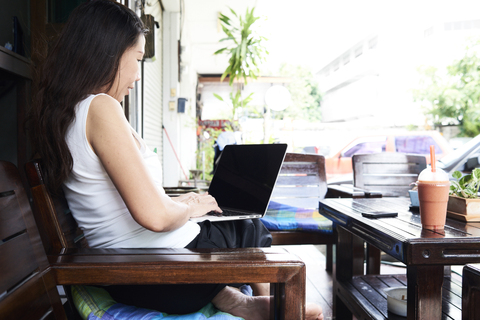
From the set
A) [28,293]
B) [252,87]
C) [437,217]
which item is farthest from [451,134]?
[28,293]

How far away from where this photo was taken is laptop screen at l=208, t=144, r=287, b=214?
1.31m

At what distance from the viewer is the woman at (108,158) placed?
854 millimetres

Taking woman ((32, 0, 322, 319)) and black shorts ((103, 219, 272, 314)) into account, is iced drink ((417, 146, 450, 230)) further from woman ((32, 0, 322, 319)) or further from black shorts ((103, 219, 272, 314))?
black shorts ((103, 219, 272, 314))

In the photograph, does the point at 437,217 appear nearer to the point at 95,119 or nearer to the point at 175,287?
the point at 175,287

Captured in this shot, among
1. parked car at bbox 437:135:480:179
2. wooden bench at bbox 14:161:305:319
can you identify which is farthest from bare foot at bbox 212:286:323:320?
parked car at bbox 437:135:480:179

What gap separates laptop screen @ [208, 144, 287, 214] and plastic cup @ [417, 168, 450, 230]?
464 millimetres

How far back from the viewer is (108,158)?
846 mm

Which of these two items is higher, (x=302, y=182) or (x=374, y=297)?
(x=302, y=182)

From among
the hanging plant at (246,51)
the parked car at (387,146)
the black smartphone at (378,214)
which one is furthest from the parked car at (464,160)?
the black smartphone at (378,214)

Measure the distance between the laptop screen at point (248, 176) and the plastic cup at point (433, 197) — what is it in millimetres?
464

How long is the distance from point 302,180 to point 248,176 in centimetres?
124

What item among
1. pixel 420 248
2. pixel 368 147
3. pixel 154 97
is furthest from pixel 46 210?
pixel 368 147

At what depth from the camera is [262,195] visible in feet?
4.28

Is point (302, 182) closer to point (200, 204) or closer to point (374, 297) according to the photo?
point (374, 297)
